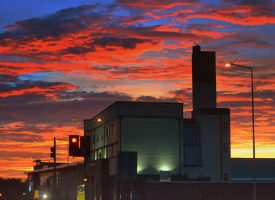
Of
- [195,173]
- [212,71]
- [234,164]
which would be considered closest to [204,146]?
[195,173]

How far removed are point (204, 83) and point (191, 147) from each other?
10930 millimetres

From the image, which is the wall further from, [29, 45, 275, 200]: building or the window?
the window

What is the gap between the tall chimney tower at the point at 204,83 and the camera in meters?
103

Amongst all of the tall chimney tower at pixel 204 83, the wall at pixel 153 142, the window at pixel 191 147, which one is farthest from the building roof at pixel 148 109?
the tall chimney tower at pixel 204 83

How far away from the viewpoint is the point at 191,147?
9981 cm

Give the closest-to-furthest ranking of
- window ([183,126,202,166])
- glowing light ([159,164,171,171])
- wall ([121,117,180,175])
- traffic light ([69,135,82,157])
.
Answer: traffic light ([69,135,82,157])
glowing light ([159,164,171,171])
wall ([121,117,180,175])
window ([183,126,202,166])

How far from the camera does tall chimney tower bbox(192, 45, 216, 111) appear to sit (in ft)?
339

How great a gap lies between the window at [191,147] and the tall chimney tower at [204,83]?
14.3ft

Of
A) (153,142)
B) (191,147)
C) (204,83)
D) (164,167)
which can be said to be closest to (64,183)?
(191,147)

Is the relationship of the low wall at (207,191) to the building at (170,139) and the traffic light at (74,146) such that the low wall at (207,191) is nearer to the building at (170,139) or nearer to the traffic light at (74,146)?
the building at (170,139)

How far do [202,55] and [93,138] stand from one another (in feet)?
89.4

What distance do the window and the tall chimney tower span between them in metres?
4.36

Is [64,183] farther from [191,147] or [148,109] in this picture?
[148,109]

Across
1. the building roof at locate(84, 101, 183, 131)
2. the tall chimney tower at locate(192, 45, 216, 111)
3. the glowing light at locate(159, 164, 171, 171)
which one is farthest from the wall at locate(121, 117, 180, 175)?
the tall chimney tower at locate(192, 45, 216, 111)
